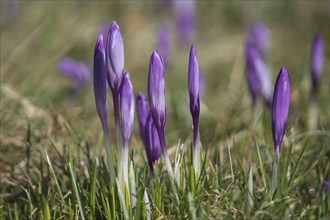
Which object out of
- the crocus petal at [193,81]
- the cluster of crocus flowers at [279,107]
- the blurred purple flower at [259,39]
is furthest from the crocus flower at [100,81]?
the blurred purple flower at [259,39]

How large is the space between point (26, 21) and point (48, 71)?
110cm

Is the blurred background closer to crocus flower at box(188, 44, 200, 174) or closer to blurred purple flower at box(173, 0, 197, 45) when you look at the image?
blurred purple flower at box(173, 0, 197, 45)

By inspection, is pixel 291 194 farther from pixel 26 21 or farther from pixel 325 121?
pixel 26 21

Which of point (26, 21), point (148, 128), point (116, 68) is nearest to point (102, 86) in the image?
point (116, 68)

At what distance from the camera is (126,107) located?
1.97 m

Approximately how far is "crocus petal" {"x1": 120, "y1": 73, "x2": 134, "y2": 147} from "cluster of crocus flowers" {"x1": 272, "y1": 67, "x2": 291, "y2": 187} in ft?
1.47

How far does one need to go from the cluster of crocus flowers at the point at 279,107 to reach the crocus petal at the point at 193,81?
248 mm

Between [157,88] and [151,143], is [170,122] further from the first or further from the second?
[157,88]

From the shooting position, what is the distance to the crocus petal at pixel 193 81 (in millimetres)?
1991

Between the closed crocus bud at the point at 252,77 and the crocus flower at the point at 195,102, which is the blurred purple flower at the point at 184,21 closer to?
the closed crocus bud at the point at 252,77

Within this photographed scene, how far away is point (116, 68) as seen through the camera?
1939 mm

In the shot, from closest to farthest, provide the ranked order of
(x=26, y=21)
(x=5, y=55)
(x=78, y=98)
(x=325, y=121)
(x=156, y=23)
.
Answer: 1. (x=325, y=121)
2. (x=78, y=98)
3. (x=5, y=55)
4. (x=26, y=21)
5. (x=156, y=23)

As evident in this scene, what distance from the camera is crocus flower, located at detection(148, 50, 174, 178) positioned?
194 centimetres

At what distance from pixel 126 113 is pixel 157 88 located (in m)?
0.12
